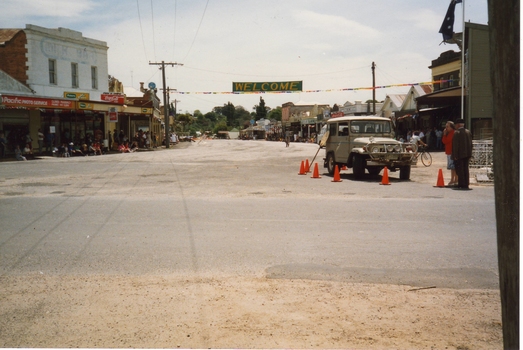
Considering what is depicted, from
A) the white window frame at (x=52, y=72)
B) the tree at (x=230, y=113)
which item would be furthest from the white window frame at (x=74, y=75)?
the tree at (x=230, y=113)

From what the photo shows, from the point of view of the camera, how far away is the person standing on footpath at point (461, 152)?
1345 centimetres

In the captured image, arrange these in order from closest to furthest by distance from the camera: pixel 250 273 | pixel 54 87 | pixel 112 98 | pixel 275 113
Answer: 1. pixel 250 273
2. pixel 54 87
3. pixel 112 98
4. pixel 275 113

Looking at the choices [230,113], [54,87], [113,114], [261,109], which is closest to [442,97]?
[113,114]

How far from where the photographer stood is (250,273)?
586 cm

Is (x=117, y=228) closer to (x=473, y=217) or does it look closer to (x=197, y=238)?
(x=197, y=238)

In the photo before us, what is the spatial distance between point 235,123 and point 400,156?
591 ft

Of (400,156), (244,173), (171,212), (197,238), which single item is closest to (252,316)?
(197,238)

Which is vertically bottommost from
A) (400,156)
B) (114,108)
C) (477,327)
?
(477,327)

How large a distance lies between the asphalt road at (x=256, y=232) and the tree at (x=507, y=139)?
2.67 meters

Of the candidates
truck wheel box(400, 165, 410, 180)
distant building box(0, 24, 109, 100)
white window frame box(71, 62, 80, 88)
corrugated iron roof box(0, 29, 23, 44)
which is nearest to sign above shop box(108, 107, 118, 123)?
distant building box(0, 24, 109, 100)

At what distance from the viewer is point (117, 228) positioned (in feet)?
27.9

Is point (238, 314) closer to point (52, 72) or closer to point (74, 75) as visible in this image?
point (52, 72)

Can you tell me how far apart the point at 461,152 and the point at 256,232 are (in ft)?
25.6

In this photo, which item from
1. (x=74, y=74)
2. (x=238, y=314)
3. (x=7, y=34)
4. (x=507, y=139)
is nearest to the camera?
(x=507, y=139)
